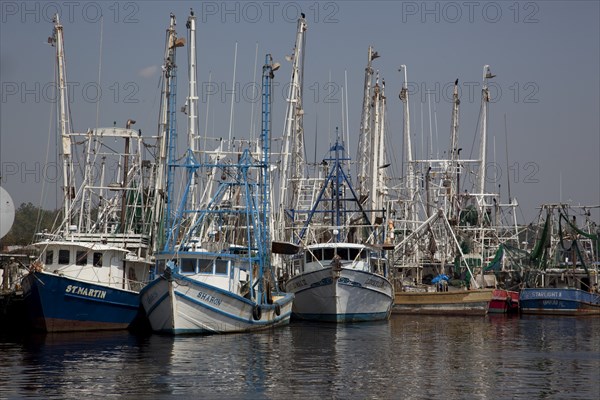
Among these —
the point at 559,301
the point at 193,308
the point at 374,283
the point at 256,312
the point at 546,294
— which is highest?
the point at 374,283

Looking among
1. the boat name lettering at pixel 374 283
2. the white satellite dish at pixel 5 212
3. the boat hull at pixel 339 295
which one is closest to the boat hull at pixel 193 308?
the boat hull at pixel 339 295

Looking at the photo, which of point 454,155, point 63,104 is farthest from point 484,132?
point 63,104

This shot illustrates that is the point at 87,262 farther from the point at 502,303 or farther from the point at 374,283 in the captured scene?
the point at 502,303

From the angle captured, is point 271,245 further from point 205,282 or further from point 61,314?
point 61,314

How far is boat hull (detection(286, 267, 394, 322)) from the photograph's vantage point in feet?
143

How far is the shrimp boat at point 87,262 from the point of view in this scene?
119 feet

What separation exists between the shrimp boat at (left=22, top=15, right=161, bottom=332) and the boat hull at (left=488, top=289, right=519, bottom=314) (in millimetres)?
21986

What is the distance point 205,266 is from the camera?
3738 cm

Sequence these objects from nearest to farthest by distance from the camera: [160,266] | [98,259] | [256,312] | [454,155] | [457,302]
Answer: [256,312], [160,266], [98,259], [457,302], [454,155]

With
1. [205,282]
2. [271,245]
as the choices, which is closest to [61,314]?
[205,282]

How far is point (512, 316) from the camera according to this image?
54031mm

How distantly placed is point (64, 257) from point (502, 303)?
→ 2860 cm

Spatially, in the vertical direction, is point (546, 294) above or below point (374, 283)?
below

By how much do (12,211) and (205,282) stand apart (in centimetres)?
1490
